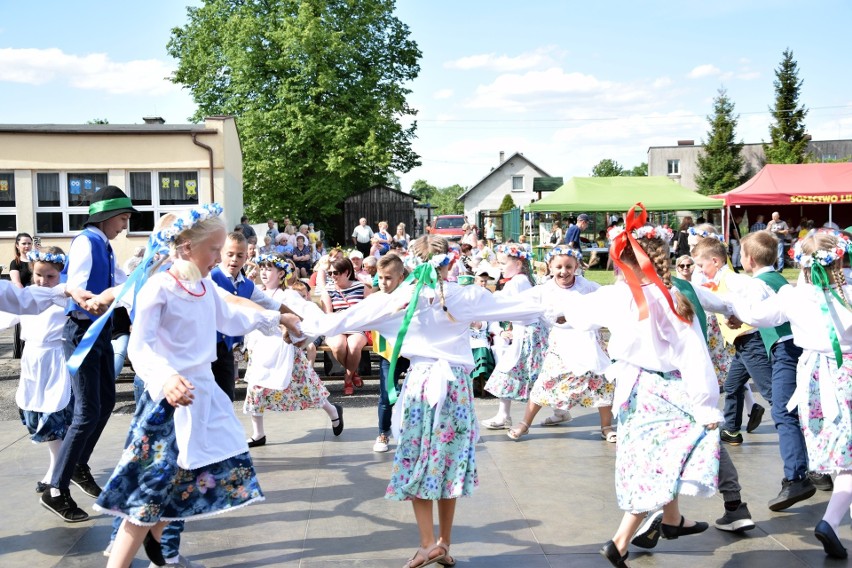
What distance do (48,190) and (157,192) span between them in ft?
9.68

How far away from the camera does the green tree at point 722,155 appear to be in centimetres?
5750

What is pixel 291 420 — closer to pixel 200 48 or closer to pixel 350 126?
pixel 350 126

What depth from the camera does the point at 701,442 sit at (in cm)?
417

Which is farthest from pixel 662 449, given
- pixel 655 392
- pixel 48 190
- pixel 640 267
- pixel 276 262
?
pixel 48 190

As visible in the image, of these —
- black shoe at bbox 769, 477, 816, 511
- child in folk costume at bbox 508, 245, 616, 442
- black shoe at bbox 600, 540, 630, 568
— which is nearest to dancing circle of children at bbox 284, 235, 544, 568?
black shoe at bbox 600, 540, 630, 568

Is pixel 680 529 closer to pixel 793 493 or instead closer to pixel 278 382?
pixel 793 493

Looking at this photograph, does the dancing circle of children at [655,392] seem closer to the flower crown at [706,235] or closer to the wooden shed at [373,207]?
the flower crown at [706,235]

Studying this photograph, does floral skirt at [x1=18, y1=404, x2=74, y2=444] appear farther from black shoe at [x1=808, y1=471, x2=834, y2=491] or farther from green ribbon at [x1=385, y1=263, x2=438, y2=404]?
black shoe at [x1=808, y1=471, x2=834, y2=491]

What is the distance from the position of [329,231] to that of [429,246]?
33880 millimetres

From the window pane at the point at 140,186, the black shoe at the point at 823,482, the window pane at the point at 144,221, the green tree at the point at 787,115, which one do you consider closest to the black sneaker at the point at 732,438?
the black shoe at the point at 823,482

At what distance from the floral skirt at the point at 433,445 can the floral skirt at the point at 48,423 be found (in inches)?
105

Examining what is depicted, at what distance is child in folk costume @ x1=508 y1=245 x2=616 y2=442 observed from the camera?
23.4 ft

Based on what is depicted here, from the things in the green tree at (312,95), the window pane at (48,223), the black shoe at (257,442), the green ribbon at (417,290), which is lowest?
the black shoe at (257,442)

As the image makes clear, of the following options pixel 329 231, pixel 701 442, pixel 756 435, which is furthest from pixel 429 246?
pixel 329 231
